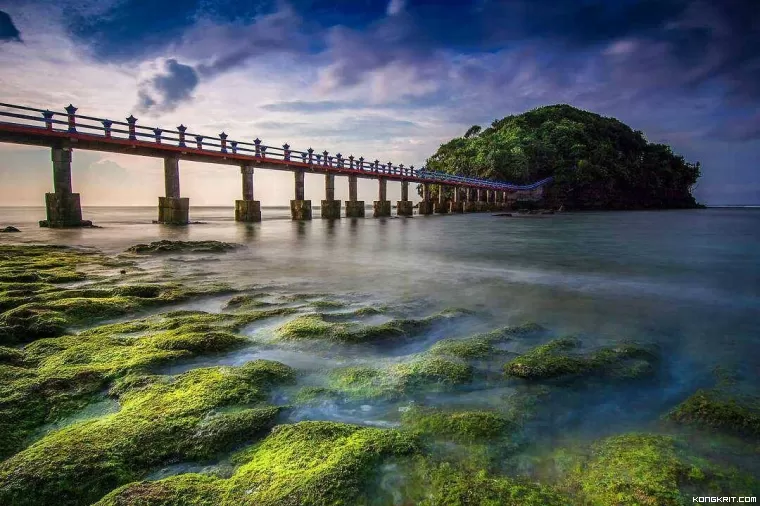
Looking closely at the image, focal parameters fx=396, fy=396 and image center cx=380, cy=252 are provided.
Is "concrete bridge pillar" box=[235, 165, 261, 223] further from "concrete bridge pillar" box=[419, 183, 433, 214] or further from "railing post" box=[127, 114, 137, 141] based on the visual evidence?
"concrete bridge pillar" box=[419, 183, 433, 214]

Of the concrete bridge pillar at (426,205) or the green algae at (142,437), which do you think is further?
the concrete bridge pillar at (426,205)

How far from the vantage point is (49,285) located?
20.4 feet

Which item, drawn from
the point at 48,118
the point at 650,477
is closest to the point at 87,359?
the point at 650,477

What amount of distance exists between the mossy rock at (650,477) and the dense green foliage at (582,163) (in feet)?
235

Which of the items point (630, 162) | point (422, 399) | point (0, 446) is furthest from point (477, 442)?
point (630, 162)

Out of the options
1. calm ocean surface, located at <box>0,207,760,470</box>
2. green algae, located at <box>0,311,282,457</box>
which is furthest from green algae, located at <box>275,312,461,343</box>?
green algae, located at <box>0,311,282,457</box>

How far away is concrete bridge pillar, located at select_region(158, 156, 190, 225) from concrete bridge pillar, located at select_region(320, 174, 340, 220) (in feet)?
36.8

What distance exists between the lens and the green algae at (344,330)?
418 centimetres

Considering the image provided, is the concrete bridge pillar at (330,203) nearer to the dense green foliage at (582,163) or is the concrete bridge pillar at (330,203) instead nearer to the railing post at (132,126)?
the railing post at (132,126)

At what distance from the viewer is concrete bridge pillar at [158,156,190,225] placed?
2288 centimetres

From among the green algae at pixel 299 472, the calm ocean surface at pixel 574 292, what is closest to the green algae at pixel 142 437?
the green algae at pixel 299 472

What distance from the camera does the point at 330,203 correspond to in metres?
33.5

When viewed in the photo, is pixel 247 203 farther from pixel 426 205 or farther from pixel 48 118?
pixel 426 205

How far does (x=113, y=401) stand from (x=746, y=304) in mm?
8253
